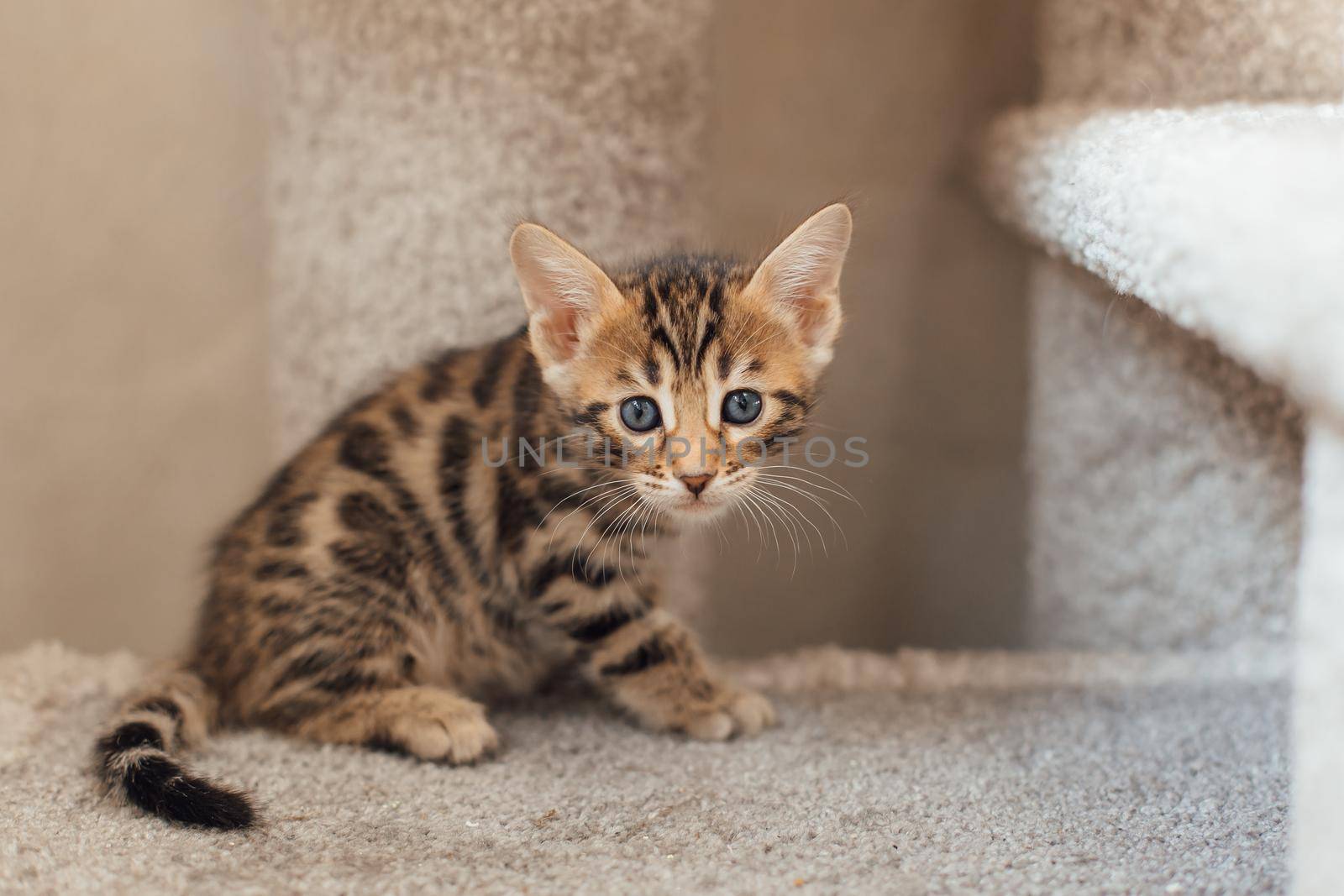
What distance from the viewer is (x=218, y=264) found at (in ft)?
6.33

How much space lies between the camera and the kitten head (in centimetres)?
117

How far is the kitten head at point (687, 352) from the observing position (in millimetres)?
1173

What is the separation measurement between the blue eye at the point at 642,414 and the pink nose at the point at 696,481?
0.09 meters

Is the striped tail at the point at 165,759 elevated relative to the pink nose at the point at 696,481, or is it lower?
lower

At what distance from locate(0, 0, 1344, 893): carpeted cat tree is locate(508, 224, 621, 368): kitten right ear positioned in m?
0.29

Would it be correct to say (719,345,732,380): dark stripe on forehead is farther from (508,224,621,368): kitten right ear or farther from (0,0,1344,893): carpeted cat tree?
(0,0,1344,893): carpeted cat tree

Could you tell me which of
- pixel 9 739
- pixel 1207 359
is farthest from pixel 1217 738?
pixel 9 739

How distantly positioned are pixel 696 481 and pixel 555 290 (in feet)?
0.93

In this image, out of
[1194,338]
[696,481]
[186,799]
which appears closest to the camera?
[186,799]

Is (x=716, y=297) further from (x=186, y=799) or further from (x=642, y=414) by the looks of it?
(x=186, y=799)

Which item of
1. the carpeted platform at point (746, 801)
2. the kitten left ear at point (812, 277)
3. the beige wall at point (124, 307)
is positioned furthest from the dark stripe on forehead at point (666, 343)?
the beige wall at point (124, 307)

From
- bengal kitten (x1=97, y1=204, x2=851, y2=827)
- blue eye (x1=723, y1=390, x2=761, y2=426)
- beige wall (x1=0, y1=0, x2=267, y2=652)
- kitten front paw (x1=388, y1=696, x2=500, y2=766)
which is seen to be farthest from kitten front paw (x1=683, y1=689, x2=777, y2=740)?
beige wall (x1=0, y1=0, x2=267, y2=652)

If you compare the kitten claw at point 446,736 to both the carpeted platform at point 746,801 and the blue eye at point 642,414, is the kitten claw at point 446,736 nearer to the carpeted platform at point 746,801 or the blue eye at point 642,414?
the carpeted platform at point 746,801

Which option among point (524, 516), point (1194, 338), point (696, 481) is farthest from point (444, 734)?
point (1194, 338)
